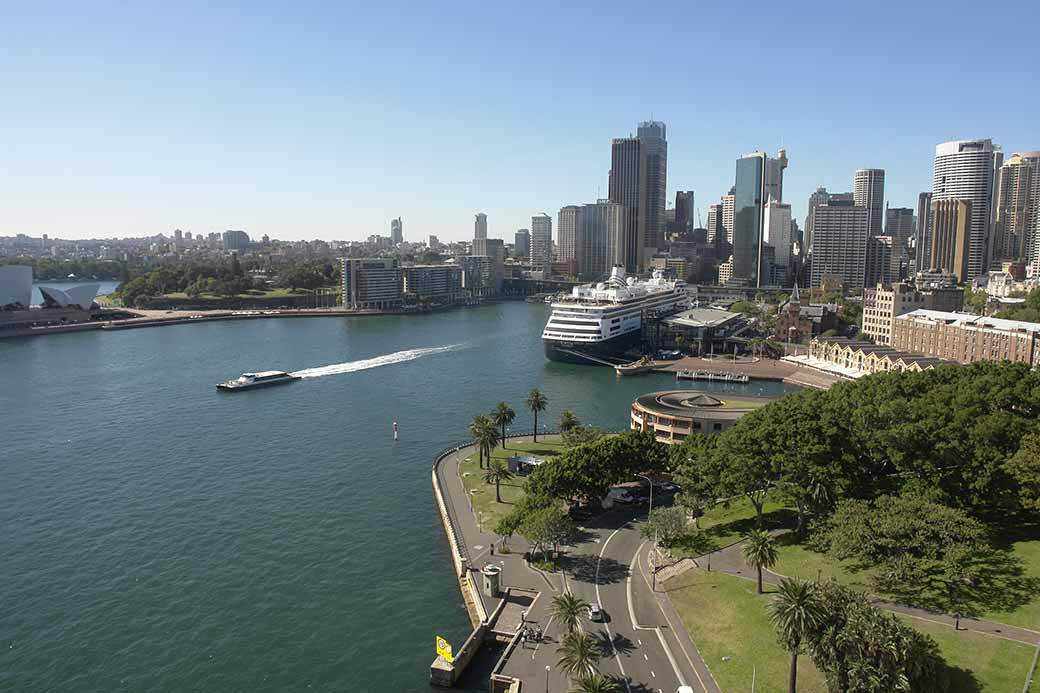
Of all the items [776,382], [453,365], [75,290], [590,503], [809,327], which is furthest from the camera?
[75,290]

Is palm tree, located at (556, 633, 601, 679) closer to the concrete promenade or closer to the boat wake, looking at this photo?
the concrete promenade

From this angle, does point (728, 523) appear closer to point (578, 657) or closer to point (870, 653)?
point (870, 653)

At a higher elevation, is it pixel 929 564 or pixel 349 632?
pixel 929 564

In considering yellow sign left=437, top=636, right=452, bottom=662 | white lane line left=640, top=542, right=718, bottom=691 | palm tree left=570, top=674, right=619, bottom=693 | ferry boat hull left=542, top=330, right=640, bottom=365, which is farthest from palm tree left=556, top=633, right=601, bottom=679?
ferry boat hull left=542, top=330, right=640, bottom=365

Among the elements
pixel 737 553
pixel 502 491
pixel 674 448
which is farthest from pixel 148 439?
pixel 737 553

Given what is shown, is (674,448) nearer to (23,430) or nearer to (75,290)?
(23,430)

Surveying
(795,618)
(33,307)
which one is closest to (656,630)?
(795,618)
